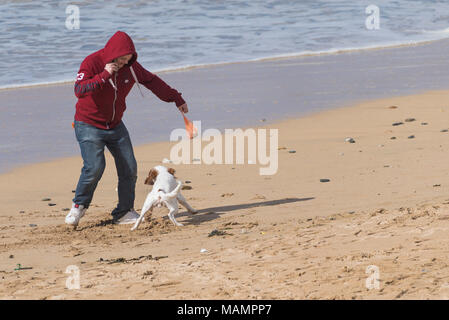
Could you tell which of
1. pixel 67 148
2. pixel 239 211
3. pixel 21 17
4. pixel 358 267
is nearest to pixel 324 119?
pixel 67 148

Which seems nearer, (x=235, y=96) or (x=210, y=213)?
(x=210, y=213)

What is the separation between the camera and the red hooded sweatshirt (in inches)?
267

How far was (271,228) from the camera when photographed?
22.2 feet

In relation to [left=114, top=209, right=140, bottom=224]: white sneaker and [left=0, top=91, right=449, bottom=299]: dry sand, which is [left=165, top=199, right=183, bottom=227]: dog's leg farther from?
[left=114, top=209, right=140, bottom=224]: white sneaker

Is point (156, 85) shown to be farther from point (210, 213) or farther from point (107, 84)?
point (210, 213)

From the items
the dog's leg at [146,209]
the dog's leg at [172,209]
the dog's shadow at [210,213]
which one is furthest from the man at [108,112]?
the dog's leg at [172,209]

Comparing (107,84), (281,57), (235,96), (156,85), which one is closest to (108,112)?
(107,84)

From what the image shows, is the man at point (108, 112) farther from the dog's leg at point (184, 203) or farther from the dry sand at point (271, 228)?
the dog's leg at point (184, 203)

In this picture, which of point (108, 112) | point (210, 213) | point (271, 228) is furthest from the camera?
point (210, 213)

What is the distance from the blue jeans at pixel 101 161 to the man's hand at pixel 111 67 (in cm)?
66

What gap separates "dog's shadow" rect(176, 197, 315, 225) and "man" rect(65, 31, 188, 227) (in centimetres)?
50

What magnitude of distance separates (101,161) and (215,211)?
1198mm

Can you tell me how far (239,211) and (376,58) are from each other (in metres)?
12.1
